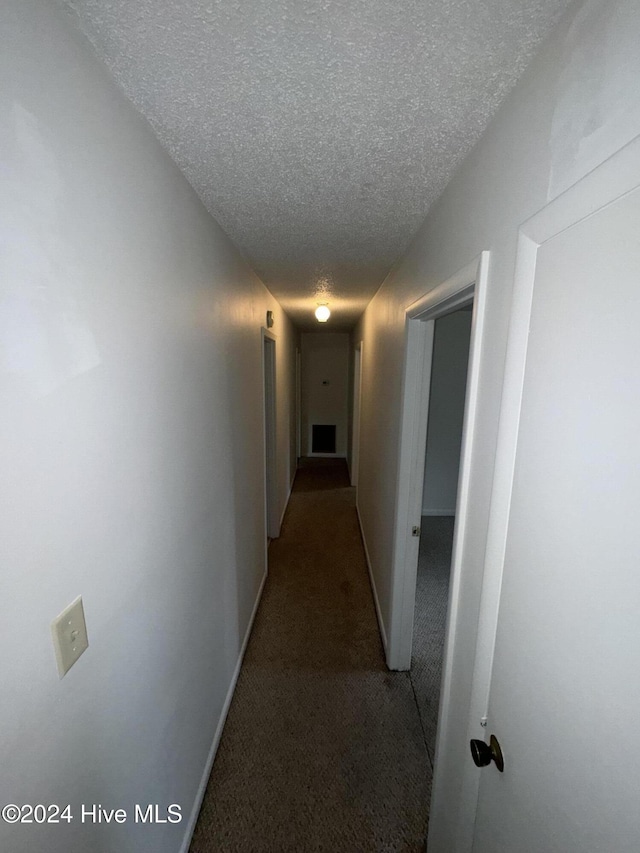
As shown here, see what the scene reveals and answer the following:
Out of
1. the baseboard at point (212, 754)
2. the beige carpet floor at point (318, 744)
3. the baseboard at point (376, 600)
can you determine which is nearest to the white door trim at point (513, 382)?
the beige carpet floor at point (318, 744)

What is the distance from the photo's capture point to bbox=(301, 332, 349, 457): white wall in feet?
20.3

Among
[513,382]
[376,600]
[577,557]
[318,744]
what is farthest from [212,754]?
[513,382]

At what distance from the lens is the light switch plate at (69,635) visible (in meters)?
0.62

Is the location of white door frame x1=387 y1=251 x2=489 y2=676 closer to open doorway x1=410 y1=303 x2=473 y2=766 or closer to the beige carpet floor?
the beige carpet floor

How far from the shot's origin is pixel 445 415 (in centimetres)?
422

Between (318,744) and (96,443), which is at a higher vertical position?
(96,443)

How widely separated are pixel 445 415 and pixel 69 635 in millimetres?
4147

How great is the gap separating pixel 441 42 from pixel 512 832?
1571 millimetres

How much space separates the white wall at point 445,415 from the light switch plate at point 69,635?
376 cm

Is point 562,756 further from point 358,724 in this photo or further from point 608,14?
point 358,724

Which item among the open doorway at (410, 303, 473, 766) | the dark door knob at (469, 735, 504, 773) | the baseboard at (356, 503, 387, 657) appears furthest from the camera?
the open doorway at (410, 303, 473, 766)

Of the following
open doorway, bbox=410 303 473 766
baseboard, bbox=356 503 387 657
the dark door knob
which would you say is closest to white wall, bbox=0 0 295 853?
the dark door knob

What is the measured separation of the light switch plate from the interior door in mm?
887

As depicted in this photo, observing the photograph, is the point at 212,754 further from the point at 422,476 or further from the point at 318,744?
the point at 422,476
